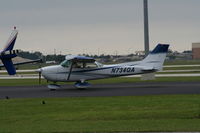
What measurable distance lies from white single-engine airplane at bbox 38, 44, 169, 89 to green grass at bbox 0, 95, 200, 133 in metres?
9.03

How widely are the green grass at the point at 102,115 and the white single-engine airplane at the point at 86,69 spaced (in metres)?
9.03

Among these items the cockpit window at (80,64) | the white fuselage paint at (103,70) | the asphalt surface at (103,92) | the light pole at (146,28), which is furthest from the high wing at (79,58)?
the light pole at (146,28)

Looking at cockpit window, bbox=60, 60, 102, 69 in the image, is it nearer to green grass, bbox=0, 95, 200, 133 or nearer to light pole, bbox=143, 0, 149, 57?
green grass, bbox=0, 95, 200, 133

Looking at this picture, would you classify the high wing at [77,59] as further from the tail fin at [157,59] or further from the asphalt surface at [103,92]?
Result: the tail fin at [157,59]

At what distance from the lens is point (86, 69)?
101 ft

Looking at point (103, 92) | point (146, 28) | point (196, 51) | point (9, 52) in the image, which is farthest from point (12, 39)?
point (196, 51)

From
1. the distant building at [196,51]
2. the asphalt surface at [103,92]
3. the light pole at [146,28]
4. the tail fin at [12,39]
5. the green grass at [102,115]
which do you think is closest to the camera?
the green grass at [102,115]

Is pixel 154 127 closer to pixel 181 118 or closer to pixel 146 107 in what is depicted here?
pixel 181 118

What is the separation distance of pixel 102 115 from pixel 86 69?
14935 mm

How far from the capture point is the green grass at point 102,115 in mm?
12906

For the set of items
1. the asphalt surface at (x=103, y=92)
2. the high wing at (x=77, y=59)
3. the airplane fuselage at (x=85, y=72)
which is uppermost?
the high wing at (x=77, y=59)

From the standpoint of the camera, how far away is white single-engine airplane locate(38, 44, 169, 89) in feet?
99.2

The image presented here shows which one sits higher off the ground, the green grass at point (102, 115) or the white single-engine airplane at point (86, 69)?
the white single-engine airplane at point (86, 69)

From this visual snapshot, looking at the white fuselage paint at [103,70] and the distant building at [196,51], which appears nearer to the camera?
the white fuselage paint at [103,70]
